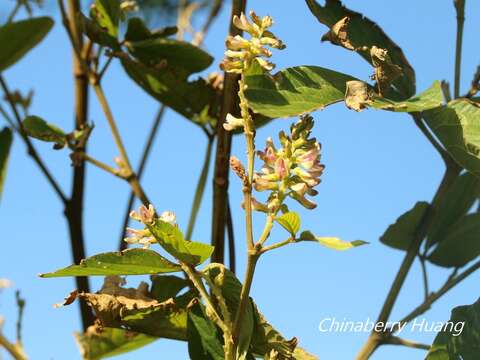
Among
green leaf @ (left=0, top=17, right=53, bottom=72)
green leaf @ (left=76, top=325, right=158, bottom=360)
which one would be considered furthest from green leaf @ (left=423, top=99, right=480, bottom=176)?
green leaf @ (left=0, top=17, right=53, bottom=72)

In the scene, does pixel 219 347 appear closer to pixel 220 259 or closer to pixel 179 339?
pixel 179 339

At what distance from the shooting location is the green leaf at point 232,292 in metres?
0.60

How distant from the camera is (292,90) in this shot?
606 millimetres

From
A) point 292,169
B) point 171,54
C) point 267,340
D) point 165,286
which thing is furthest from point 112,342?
point 171,54

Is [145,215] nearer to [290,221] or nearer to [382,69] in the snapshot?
[290,221]

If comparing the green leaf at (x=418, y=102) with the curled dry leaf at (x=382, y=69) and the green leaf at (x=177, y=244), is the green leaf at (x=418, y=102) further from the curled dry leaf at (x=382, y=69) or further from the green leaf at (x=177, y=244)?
the green leaf at (x=177, y=244)

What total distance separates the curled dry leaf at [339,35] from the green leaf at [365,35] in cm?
3

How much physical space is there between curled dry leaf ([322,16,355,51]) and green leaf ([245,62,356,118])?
7cm

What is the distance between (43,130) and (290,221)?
629 millimetres

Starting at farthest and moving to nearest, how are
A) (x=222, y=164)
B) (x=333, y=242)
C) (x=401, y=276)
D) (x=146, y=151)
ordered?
(x=146, y=151), (x=222, y=164), (x=401, y=276), (x=333, y=242)

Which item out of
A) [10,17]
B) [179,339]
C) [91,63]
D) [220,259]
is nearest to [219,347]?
[179,339]

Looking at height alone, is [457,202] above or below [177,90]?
below

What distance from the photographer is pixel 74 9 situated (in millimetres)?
1190

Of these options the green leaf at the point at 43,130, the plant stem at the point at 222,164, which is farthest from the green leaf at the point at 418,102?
the green leaf at the point at 43,130
